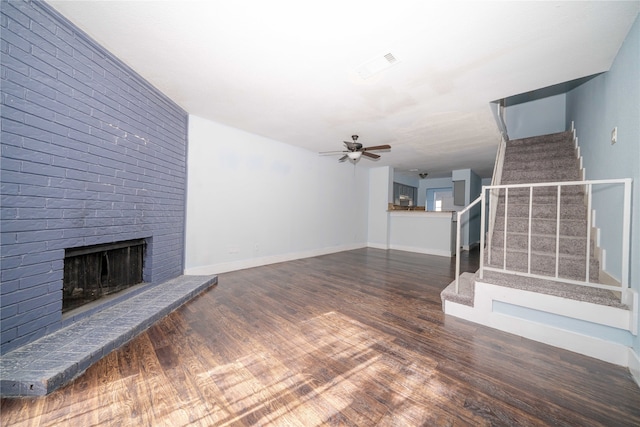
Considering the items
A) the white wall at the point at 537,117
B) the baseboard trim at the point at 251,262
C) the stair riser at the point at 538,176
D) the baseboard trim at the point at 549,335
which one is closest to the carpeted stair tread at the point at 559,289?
the baseboard trim at the point at 549,335

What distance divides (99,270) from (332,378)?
2.58 m

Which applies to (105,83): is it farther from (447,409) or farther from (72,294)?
(447,409)

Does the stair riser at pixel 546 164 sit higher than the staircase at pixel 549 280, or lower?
higher

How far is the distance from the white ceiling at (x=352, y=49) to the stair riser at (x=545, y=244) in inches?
68.6

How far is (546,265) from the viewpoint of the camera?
2.45 m

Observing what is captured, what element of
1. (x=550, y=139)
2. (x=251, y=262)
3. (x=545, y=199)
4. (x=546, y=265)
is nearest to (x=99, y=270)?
(x=251, y=262)

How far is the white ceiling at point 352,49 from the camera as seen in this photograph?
1595 mm

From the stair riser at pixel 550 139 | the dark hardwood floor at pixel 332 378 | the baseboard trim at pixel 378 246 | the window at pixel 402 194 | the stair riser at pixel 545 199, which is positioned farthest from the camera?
the window at pixel 402 194

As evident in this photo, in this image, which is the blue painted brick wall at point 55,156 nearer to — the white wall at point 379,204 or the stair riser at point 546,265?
the stair riser at point 546,265

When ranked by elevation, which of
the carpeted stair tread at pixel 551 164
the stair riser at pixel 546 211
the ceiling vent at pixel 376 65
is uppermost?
the ceiling vent at pixel 376 65

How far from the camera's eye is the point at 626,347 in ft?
5.37

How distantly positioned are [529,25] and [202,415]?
336 cm

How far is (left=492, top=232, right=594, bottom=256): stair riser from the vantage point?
2463 millimetres

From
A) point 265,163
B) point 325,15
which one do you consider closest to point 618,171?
point 325,15
